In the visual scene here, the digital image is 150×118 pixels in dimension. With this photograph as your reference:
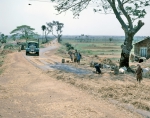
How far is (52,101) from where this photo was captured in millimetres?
10680

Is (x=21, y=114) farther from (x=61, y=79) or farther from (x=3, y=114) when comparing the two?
(x=61, y=79)

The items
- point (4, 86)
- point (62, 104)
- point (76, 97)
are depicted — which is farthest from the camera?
point (4, 86)

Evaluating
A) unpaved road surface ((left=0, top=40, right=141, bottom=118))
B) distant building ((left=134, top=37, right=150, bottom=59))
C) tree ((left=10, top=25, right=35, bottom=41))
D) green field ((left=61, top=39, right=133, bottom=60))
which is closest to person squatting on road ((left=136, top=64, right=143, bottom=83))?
unpaved road surface ((left=0, top=40, right=141, bottom=118))

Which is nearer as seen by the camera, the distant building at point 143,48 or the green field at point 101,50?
the distant building at point 143,48

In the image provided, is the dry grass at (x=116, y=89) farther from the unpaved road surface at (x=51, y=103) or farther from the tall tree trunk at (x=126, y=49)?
the tall tree trunk at (x=126, y=49)

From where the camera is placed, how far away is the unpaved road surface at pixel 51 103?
354 inches

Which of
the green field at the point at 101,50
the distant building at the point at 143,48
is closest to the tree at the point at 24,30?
the green field at the point at 101,50

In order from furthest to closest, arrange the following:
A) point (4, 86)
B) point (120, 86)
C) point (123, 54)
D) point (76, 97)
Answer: point (123, 54) → point (4, 86) → point (120, 86) → point (76, 97)

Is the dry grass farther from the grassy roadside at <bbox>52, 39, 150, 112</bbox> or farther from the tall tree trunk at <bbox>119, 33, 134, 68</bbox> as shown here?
the tall tree trunk at <bbox>119, 33, 134, 68</bbox>

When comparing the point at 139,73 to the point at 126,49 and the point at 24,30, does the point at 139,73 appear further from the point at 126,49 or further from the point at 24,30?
the point at 24,30

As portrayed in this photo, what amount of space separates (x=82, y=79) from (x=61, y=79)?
140 centimetres

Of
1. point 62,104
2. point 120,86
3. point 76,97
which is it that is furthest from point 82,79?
point 62,104

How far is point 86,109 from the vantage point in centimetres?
941

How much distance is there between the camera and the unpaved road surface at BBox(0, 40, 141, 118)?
8.98 meters
